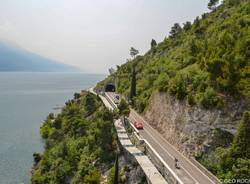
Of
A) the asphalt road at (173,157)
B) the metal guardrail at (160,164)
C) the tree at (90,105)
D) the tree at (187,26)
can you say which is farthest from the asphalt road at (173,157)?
the tree at (187,26)

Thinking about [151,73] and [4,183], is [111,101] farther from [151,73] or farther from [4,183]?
[4,183]

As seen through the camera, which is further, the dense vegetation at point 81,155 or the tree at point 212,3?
the tree at point 212,3

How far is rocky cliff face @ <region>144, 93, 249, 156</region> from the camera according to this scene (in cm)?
2516

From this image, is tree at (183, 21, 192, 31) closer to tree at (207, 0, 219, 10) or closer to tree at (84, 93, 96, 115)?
tree at (207, 0, 219, 10)

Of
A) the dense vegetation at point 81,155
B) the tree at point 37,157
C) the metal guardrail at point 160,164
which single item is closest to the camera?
the metal guardrail at point 160,164

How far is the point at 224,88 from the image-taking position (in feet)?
89.8

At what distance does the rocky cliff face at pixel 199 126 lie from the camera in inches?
991

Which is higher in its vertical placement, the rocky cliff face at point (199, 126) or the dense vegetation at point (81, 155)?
the rocky cliff face at point (199, 126)

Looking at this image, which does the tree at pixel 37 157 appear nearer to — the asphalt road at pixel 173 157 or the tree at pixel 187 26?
the asphalt road at pixel 173 157

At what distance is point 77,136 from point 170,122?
2101cm

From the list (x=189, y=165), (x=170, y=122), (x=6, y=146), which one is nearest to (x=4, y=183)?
(x=6, y=146)

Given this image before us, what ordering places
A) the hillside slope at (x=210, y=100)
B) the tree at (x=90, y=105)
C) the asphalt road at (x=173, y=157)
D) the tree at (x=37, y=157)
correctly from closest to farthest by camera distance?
1. the asphalt road at (x=173, y=157)
2. the hillside slope at (x=210, y=100)
3. the tree at (x=37, y=157)
4. the tree at (x=90, y=105)

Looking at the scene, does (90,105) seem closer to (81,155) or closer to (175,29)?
(81,155)

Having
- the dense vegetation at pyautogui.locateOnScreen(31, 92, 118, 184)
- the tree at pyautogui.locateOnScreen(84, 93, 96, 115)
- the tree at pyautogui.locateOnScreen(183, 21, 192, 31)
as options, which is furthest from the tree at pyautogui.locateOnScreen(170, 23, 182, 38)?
the dense vegetation at pyautogui.locateOnScreen(31, 92, 118, 184)
